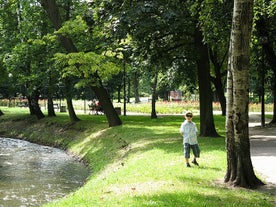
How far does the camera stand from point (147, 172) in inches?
448

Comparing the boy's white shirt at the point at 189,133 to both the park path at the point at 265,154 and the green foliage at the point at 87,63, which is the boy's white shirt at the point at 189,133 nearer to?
the park path at the point at 265,154

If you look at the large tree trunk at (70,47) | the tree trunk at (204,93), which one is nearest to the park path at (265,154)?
the tree trunk at (204,93)

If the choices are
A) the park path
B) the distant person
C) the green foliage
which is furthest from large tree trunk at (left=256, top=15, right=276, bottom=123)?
the distant person

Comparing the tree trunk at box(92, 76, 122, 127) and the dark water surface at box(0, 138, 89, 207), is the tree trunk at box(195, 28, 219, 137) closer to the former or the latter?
the dark water surface at box(0, 138, 89, 207)

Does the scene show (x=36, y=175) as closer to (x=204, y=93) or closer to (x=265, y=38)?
(x=204, y=93)

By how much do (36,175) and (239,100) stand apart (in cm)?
1047

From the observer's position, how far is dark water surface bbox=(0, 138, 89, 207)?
44.1ft

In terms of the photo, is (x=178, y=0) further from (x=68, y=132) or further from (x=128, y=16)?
(x=68, y=132)

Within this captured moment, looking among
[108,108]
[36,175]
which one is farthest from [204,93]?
[108,108]

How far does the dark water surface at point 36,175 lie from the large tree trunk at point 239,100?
607 centimetres

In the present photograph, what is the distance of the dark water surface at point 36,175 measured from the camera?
1343 cm

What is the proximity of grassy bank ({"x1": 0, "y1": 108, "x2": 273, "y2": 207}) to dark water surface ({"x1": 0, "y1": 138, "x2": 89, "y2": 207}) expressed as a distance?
2.59 ft

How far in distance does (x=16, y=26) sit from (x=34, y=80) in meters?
6.77

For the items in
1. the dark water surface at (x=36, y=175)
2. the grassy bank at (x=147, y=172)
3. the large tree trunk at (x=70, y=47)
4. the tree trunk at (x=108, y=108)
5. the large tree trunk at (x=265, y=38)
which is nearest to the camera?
the grassy bank at (x=147, y=172)
